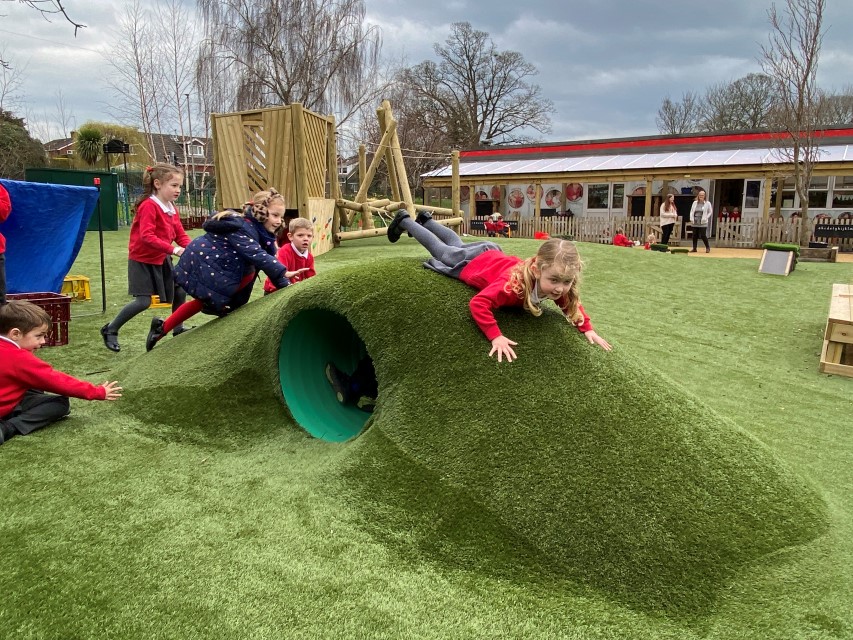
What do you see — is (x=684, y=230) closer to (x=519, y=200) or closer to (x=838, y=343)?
(x=519, y=200)

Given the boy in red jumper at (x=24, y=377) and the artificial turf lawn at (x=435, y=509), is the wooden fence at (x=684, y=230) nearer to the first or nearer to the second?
the artificial turf lawn at (x=435, y=509)

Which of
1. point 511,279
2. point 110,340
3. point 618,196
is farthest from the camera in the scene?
point 618,196

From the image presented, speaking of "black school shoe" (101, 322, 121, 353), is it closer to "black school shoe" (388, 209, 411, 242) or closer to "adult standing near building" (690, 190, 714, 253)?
"black school shoe" (388, 209, 411, 242)

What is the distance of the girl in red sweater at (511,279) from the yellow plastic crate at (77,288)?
665cm

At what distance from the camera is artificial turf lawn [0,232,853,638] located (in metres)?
2.23

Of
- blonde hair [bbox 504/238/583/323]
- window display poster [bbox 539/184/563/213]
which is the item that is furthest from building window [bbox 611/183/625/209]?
blonde hair [bbox 504/238/583/323]

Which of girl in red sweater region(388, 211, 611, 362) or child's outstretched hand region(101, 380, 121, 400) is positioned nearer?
girl in red sweater region(388, 211, 611, 362)

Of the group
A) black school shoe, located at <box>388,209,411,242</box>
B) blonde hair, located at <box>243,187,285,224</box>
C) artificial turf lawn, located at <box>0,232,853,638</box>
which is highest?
blonde hair, located at <box>243,187,285,224</box>

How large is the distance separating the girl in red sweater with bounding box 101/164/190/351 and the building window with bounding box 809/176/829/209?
20.7m

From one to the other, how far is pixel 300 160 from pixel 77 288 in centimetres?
462

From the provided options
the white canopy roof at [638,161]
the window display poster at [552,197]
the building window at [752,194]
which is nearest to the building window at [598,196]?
the white canopy roof at [638,161]

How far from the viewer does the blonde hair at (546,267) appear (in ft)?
9.51

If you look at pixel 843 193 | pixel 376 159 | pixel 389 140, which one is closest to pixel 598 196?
pixel 843 193

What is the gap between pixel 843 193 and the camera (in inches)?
766
